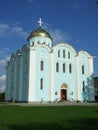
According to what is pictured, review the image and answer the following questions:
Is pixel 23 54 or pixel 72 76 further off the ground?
pixel 23 54

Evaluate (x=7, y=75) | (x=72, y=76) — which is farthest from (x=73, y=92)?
(x=7, y=75)

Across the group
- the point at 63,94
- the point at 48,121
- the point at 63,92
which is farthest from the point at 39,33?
the point at 48,121

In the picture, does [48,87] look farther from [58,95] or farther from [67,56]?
[67,56]

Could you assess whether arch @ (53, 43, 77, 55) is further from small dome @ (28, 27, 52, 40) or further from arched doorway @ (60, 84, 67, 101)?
arched doorway @ (60, 84, 67, 101)

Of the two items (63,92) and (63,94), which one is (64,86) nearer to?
(63,92)

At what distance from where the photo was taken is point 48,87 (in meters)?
41.9

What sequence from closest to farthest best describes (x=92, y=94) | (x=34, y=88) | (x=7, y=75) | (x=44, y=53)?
(x=34, y=88), (x=44, y=53), (x=92, y=94), (x=7, y=75)

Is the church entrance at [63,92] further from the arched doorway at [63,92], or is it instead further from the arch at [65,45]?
the arch at [65,45]

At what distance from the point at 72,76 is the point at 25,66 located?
9.27 m

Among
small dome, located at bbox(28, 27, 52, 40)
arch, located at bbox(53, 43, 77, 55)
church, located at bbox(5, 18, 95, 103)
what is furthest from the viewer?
small dome, located at bbox(28, 27, 52, 40)

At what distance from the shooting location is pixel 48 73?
42.4m

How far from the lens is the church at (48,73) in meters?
41.1

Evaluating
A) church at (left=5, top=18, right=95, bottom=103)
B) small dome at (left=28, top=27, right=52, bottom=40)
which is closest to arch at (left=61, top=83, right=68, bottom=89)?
church at (left=5, top=18, right=95, bottom=103)

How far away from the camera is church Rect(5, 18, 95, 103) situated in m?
41.1
